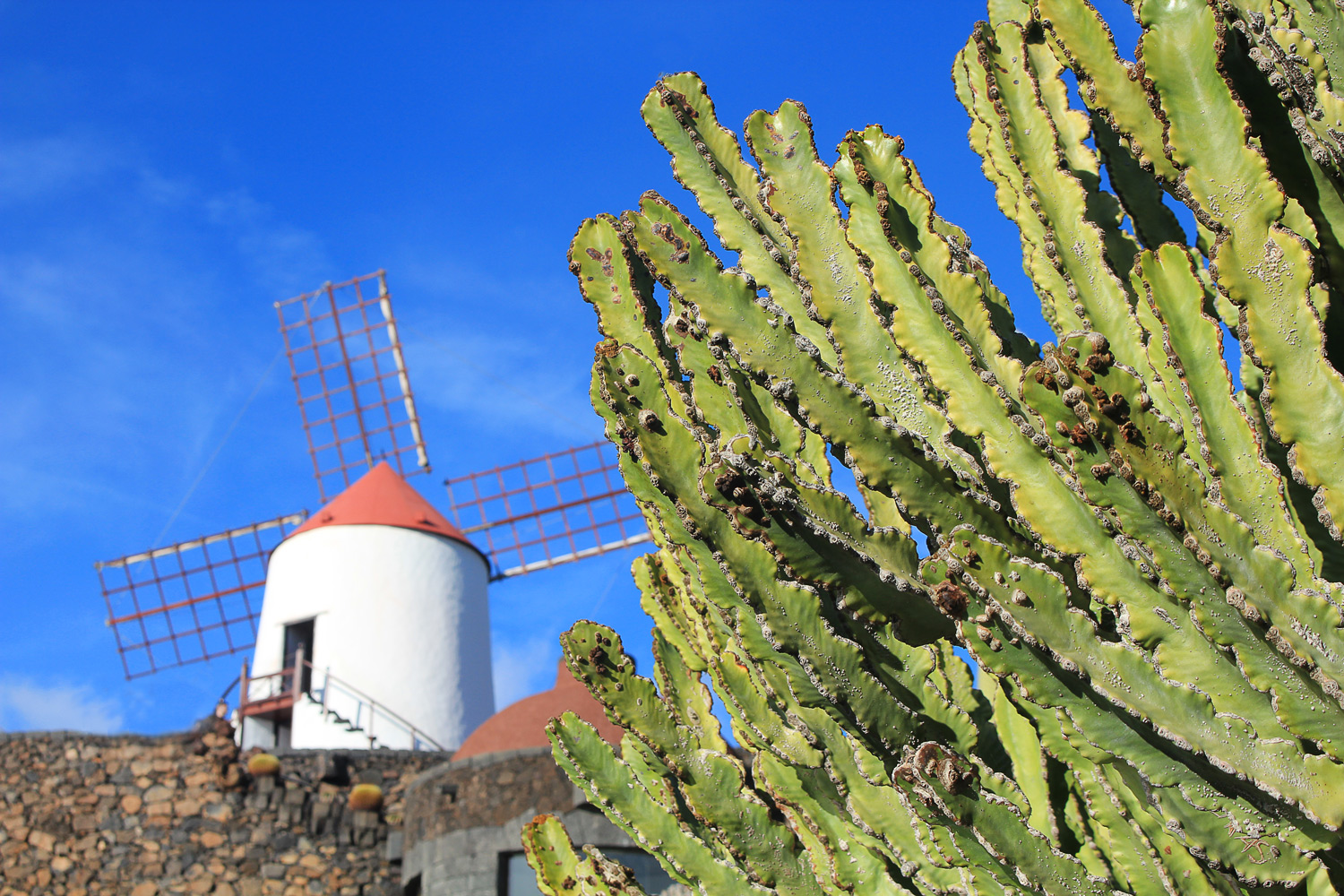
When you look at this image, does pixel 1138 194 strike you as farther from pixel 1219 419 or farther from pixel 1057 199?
pixel 1219 419

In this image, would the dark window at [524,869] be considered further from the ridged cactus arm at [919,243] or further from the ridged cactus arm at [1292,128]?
the ridged cactus arm at [1292,128]

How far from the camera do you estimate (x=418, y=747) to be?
18.4 metres

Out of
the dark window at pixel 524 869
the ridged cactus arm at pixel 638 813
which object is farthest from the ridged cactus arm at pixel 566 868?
the dark window at pixel 524 869

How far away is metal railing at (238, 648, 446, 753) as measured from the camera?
1831 centimetres

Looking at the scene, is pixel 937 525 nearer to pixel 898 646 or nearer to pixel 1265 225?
pixel 898 646

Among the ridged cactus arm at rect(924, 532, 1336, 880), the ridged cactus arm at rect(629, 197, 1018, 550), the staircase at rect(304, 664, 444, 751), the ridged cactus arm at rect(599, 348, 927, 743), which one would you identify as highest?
the staircase at rect(304, 664, 444, 751)

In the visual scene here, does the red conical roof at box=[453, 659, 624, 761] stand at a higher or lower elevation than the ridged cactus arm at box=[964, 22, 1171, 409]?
higher

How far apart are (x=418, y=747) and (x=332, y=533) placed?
13.9 ft

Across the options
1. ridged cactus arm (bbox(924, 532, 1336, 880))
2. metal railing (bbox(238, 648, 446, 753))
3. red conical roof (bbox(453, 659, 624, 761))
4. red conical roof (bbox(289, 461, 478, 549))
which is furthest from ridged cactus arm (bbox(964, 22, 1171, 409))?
red conical roof (bbox(289, 461, 478, 549))

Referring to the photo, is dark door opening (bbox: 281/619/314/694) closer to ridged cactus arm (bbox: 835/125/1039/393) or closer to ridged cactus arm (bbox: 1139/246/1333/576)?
ridged cactus arm (bbox: 835/125/1039/393)

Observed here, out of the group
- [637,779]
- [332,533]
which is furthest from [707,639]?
[332,533]

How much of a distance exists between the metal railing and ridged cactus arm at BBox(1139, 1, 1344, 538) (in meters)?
17.0

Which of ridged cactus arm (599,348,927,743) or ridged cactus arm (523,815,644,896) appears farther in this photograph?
ridged cactus arm (523,815,644,896)

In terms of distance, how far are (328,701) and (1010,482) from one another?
17513 mm
